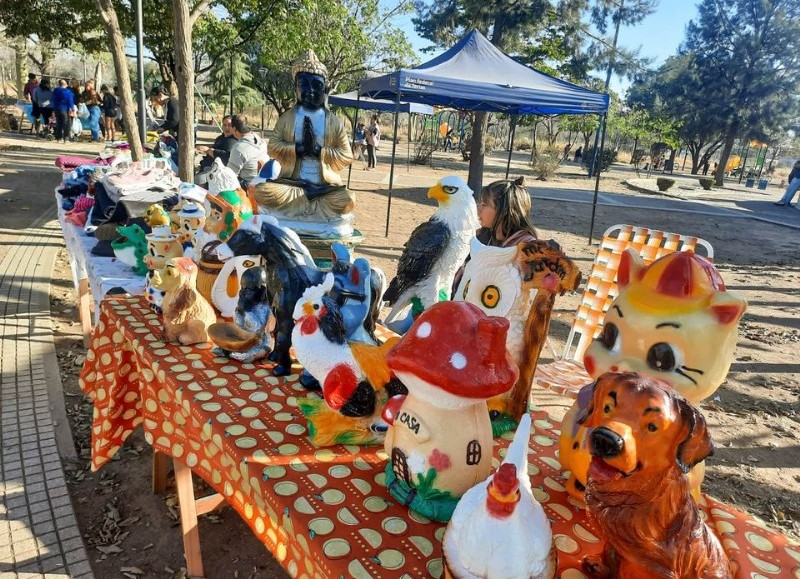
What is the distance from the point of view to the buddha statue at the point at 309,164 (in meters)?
3.25

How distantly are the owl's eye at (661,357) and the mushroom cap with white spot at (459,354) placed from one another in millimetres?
308

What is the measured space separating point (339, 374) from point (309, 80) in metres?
2.33

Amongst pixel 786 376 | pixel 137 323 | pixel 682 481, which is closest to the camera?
pixel 682 481

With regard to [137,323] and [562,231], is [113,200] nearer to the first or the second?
[137,323]

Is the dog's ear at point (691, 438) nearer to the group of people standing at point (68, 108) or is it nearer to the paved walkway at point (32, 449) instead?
the paved walkway at point (32, 449)

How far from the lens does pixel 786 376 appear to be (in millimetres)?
4324

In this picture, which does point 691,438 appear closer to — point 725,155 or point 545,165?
point 545,165

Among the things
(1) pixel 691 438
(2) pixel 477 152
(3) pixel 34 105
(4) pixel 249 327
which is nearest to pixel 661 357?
(1) pixel 691 438

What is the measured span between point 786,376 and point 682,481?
4449 millimetres

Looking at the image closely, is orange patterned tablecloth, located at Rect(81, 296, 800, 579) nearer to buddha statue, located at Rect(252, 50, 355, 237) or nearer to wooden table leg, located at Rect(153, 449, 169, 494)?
wooden table leg, located at Rect(153, 449, 169, 494)

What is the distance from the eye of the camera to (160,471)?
2.57m

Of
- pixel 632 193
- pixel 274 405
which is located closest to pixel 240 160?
pixel 274 405

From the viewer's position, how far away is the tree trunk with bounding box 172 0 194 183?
576 centimetres

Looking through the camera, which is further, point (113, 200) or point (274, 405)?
point (113, 200)
